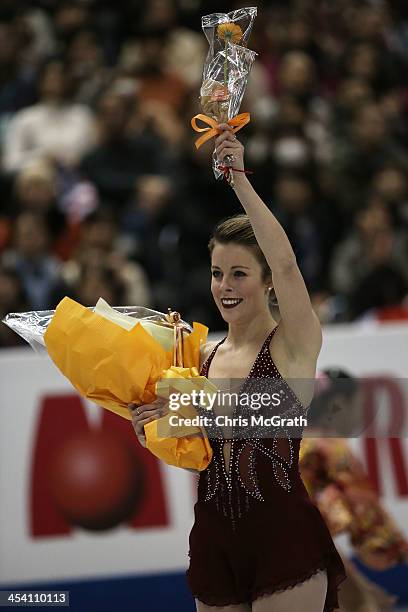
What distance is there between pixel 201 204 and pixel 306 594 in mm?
4950

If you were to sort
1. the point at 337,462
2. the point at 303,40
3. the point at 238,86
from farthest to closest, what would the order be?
the point at 303,40
the point at 337,462
the point at 238,86

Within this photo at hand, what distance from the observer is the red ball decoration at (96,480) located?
567 cm

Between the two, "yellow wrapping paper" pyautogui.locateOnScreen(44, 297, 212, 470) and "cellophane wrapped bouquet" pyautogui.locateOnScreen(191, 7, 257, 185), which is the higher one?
"cellophane wrapped bouquet" pyautogui.locateOnScreen(191, 7, 257, 185)

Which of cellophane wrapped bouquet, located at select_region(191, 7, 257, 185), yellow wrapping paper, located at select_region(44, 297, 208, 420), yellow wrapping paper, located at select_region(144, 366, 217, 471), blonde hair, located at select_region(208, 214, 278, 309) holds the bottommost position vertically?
yellow wrapping paper, located at select_region(144, 366, 217, 471)

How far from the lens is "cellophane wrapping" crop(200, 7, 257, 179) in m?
3.22

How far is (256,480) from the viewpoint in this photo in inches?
131

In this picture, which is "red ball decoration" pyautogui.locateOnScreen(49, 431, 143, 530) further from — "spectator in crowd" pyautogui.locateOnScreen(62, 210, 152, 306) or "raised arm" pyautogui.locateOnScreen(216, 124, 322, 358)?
"raised arm" pyautogui.locateOnScreen(216, 124, 322, 358)

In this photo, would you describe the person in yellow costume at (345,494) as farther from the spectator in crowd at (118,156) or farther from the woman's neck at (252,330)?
the spectator in crowd at (118,156)

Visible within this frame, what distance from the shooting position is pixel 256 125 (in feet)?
28.0

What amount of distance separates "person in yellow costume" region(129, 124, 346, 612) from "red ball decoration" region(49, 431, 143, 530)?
7.47 ft

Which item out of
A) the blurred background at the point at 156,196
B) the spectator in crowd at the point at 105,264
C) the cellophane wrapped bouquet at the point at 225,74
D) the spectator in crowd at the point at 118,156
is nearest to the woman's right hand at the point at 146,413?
the cellophane wrapped bouquet at the point at 225,74

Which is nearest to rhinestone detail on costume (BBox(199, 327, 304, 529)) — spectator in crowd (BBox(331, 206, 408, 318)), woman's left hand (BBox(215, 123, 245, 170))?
woman's left hand (BBox(215, 123, 245, 170))

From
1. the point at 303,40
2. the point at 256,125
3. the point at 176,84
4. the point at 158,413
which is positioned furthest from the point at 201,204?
the point at 158,413

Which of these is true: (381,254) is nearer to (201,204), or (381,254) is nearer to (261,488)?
(201,204)
